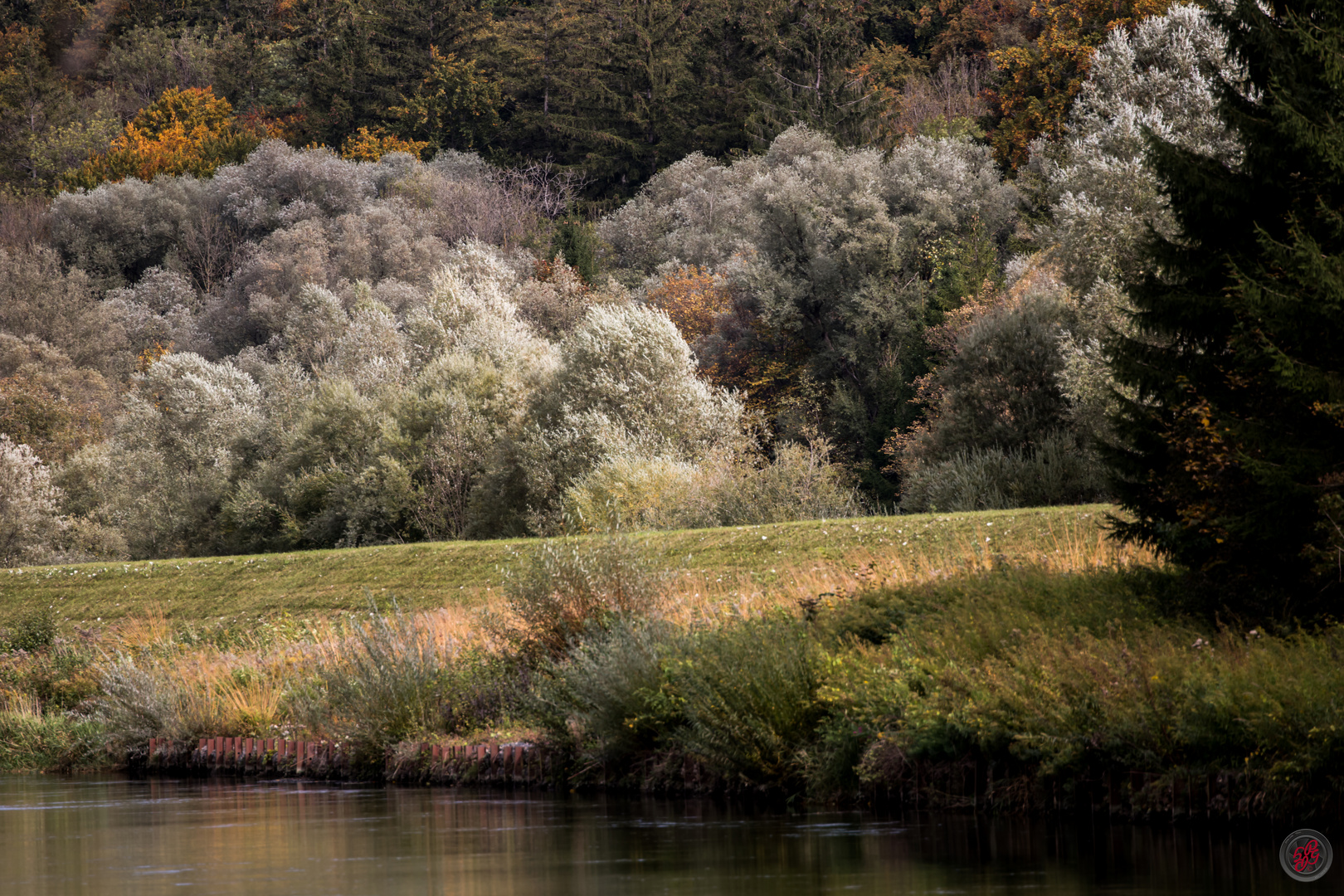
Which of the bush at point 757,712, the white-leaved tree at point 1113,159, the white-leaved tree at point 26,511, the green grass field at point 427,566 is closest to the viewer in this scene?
the bush at point 757,712

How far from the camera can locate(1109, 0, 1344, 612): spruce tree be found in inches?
486

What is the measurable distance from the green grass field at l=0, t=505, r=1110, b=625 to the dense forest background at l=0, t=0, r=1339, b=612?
328cm

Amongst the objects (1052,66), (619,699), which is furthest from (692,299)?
(619,699)

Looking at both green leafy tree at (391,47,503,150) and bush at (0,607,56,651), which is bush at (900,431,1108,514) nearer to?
bush at (0,607,56,651)

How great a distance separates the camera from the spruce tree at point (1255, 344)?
12.3 m

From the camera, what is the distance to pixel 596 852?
1059 centimetres

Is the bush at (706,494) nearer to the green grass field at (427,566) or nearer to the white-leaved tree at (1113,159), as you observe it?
the green grass field at (427,566)

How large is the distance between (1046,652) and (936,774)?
4.27ft

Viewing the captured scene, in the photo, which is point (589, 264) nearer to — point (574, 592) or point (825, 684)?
point (574, 592)

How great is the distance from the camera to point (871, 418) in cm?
5147

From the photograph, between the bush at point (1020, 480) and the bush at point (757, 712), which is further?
the bush at point (1020, 480)

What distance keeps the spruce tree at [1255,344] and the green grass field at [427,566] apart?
379cm

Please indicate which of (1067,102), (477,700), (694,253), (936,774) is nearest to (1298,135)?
(936,774)

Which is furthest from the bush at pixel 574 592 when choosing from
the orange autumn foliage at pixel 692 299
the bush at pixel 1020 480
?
the orange autumn foliage at pixel 692 299
